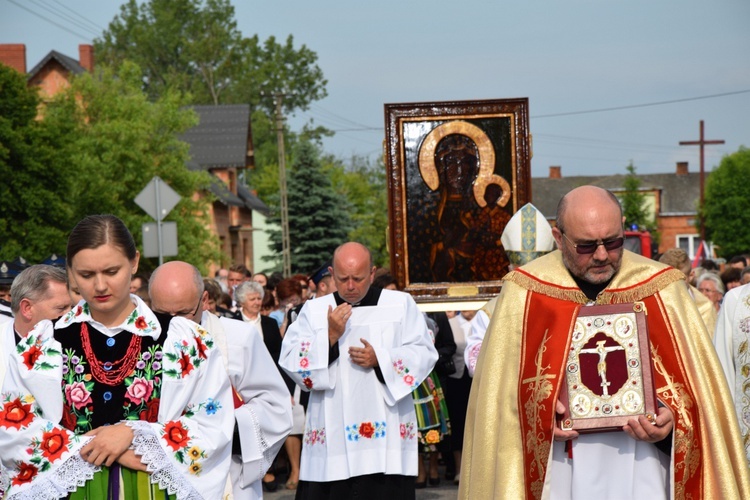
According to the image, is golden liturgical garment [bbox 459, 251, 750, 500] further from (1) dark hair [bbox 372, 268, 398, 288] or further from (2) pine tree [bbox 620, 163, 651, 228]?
(2) pine tree [bbox 620, 163, 651, 228]

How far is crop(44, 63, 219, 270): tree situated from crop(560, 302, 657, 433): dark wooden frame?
93.2ft

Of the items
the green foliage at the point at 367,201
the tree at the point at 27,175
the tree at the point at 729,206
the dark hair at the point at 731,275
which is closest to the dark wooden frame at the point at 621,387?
the dark hair at the point at 731,275

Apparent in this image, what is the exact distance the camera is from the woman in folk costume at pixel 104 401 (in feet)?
13.8

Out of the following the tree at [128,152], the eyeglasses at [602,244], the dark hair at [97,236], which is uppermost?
the tree at [128,152]

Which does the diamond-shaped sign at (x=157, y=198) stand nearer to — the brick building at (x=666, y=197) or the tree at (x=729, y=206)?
the tree at (x=729, y=206)

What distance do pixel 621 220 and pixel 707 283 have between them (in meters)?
6.07

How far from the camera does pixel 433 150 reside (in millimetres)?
12094

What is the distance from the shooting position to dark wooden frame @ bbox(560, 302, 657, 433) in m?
4.59

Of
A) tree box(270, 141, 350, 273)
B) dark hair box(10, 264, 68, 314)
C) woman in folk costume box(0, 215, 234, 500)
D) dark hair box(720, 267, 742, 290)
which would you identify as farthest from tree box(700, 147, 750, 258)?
woman in folk costume box(0, 215, 234, 500)

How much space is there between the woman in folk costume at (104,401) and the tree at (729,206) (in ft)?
200

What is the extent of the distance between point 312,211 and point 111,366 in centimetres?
4172

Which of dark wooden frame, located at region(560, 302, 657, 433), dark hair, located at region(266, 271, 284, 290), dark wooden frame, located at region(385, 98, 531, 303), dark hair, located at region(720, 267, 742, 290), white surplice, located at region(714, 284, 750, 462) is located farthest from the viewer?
dark hair, located at region(266, 271, 284, 290)

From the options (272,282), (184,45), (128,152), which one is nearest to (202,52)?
(184,45)

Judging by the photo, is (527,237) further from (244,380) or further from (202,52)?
(202,52)
